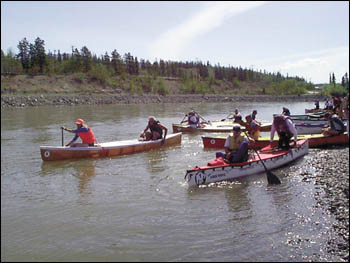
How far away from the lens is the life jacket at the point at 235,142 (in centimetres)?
939

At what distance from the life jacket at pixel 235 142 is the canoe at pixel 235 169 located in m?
0.49

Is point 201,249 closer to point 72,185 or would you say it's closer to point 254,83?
point 72,185

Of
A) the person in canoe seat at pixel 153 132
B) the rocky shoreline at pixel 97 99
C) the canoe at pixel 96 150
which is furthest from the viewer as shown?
the rocky shoreline at pixel 97 99

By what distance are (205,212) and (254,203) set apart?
128cm

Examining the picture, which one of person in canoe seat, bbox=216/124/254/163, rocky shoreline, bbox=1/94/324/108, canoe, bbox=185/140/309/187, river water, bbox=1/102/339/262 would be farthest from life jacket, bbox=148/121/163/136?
rocky shoreline, bbox=1/94/324/108

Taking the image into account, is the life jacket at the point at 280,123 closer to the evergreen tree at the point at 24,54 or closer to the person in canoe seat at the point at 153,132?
the person in canoe seat at the point at 153,132

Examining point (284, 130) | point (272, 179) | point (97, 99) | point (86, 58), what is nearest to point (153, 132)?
point (284, 130)

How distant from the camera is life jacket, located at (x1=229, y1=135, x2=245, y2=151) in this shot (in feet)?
30.8

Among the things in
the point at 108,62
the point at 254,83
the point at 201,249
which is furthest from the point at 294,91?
the point at 201,249

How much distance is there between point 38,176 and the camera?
10.3 m

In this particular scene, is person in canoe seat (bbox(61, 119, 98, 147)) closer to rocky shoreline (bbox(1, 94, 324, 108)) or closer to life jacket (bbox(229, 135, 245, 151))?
life jacket (bbox(229, 135, 245, 151))

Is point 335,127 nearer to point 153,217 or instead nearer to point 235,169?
point 235,169

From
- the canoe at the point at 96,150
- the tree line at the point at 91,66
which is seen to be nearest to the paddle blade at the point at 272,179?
the canoe at the point at 96,150

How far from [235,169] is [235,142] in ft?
2.46
